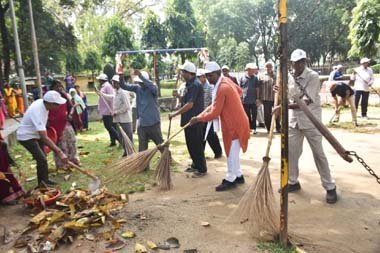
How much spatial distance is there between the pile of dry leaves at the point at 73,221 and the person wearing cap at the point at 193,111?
5.27 ft

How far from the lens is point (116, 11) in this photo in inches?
1391

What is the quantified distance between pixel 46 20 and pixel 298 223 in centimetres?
1979

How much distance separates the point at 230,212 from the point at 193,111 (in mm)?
2202

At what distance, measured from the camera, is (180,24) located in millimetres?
20312

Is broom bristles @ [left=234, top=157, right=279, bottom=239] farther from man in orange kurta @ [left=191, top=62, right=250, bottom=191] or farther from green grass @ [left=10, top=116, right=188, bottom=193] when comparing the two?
green grass @ [left=10, top=116, right=188, bottom=193]

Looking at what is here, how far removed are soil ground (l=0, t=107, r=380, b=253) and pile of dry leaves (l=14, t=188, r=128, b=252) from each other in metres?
0.14

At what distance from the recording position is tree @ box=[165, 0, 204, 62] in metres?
20.2

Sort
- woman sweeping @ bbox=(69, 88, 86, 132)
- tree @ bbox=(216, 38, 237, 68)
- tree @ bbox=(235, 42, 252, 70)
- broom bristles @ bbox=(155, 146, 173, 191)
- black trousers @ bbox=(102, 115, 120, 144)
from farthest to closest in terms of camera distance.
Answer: tree @ bbox=(235, 42, 252, 70), tree @ bbox=(216, 38, 237, 68), woman sweeping @ bbox=(69, 88, 86, 132), black trousers @ bbox=(102, 115, 120, 144), broom bristles @ bbox=(155, 146, 173, 191)

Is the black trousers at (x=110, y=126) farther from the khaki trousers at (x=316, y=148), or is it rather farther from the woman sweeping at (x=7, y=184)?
the khaki trousers at (x=316, y=148)

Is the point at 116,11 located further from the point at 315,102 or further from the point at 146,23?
the point at 315,102

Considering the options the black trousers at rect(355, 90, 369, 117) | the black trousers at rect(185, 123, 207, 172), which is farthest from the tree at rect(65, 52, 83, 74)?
the black trousers at rect(185, 123, 207, 172)

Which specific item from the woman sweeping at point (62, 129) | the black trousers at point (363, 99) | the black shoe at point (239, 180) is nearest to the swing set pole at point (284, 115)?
the black shoe at point (239, 180)

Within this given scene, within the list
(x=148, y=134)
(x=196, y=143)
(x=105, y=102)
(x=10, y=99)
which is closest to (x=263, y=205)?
(x=196, y=143)

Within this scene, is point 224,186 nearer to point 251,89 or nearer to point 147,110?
point 147,110
